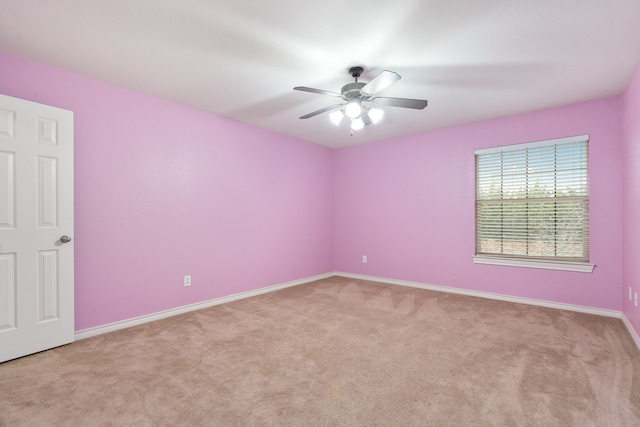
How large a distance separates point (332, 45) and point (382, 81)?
46 cm

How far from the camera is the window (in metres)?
3.47

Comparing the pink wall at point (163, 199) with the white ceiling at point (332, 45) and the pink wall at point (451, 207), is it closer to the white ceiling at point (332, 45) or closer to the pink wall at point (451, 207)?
the white ceiling at point (332, 45)

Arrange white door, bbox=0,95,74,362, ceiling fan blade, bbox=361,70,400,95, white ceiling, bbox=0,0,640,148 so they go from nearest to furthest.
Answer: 1. white ceiling, bbox=0,0,640,148
2. ceiling fan blade, bbox=361,70,400,95
3. white door, bbox=0,95,74,362

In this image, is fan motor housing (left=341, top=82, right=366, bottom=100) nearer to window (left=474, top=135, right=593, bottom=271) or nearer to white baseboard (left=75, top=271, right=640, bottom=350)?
window (left=474, top=135, right=593, bottom=271)

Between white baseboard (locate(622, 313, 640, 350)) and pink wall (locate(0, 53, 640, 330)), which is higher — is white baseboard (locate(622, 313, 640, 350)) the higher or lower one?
the lower one

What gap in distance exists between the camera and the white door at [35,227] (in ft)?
7.47

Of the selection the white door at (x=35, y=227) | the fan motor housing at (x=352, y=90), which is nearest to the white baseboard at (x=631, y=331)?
the fan motor housing at (x=352, y=90)

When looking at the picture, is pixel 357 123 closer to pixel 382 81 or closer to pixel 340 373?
pixel 382 81

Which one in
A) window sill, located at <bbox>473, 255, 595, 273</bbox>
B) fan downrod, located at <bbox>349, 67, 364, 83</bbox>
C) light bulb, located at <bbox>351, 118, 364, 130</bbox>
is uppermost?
fan downrod, located at <bbox>349, 67, 364, 83</bbox>

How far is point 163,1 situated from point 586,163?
4.33 metres

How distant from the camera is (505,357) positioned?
234cm

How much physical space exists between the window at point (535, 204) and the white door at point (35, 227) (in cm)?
459

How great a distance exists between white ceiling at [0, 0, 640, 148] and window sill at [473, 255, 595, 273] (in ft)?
6.06

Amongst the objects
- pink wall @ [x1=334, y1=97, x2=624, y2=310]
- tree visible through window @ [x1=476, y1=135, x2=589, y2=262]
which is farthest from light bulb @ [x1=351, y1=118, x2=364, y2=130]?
tree visible through window @ [x1=476, y1=135, x2=589, y2=262]
